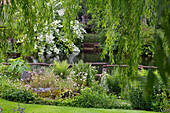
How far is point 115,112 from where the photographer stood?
4336 mm

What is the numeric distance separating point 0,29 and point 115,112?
9.81 ft

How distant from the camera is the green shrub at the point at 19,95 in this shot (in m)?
4.94

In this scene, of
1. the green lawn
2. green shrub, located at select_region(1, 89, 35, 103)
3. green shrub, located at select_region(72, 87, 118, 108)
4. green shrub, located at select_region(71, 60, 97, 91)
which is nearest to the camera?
the green lawn

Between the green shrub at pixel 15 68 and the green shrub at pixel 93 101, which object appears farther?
the green shrub at pixel 15 68

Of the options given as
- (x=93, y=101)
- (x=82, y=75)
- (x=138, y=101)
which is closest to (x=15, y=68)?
(x=82, y=75)

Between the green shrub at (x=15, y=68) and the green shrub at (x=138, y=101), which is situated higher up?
the green shrub at (x=15, y=68)

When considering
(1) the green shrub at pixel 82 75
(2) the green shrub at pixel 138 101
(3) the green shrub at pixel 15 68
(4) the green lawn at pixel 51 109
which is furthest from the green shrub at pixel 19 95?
(2) the green shrub at pixel 138 101

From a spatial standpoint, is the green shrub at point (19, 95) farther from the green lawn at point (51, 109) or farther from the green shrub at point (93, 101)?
the green shrub at point (93, 101)

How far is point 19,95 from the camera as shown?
A: 4.93m

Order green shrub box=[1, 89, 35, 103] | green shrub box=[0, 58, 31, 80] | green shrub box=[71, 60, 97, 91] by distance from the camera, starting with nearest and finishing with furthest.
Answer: green shrub box=[1, 89, 35, 103]
green shrub box=[0, 58, 31, 80]
green shrub box=[71, 60, 97, 91]

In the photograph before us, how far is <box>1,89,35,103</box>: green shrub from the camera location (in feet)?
16.2

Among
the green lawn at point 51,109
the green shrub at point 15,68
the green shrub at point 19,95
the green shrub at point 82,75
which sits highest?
the green shrub at point 15,68

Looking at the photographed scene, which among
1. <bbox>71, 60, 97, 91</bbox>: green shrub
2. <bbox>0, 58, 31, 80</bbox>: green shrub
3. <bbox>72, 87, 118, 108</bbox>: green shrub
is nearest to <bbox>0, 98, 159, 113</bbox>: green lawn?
<bbox>72, 87, 118, 108</bbox>: green shrub

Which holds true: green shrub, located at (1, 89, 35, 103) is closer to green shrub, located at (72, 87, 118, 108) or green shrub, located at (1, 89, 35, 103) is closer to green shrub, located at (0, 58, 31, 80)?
green shrub, located at (0, 58, 31, 80)
